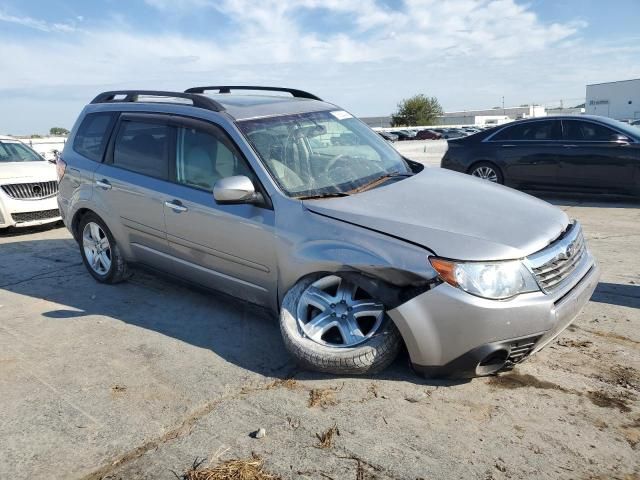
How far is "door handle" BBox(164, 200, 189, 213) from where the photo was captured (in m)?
4.29

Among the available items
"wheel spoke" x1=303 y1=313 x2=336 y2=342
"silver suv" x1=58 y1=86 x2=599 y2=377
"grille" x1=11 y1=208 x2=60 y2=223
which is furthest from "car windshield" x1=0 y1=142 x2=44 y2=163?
"wheel spoke" x1=303 y1=313 x2=336 y2=342

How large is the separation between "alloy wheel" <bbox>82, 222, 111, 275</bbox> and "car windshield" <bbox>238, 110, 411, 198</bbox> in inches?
86.3

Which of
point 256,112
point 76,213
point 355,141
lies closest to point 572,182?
point 355,141

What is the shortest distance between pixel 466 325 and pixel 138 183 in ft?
10.0

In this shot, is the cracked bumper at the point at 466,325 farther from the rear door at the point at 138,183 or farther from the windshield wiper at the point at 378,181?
the rear door at the point at 138,183

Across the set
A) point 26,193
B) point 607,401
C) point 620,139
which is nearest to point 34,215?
point 26,193

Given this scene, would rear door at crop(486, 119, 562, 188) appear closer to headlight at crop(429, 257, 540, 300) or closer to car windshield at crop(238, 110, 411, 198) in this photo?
car windshield at crop(238, 110, 411, 198)

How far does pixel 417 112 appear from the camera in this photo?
9450 centimetres

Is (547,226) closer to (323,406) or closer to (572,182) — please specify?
(323,406)

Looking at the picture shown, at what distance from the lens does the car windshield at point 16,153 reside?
9.14 m

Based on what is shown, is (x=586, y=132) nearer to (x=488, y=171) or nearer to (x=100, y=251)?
(x=488, y=171)

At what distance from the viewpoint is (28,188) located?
331 inches

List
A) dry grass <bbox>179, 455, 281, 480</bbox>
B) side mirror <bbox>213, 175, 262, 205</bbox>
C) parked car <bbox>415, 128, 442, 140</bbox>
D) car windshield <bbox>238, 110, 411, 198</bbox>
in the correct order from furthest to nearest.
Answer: parked car <bbox>415, 128, 442, 140</bbox> → car windshield <bbox>238, 110, 411, 198</bbox> → side mirror <bbox>213, 175, 262, 205</bbox> → dry grass <bbox>179, 455, 281, 480</bbox>

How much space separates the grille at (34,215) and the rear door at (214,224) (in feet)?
16.1
